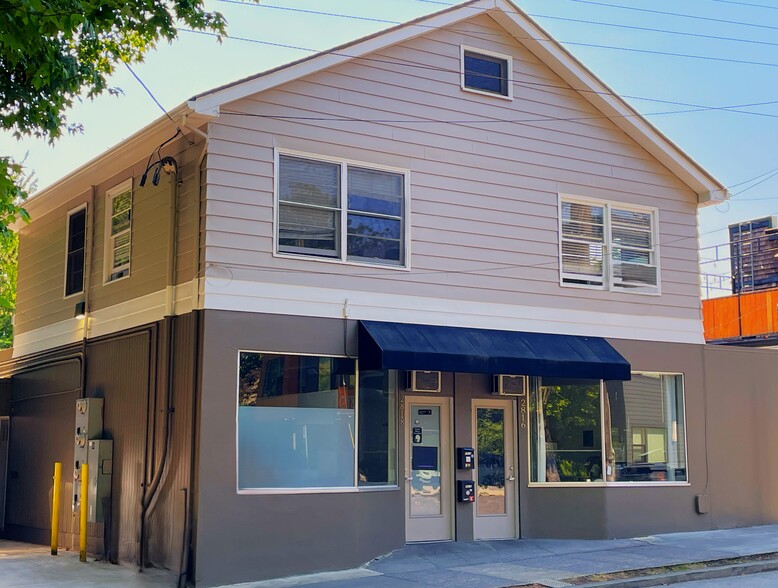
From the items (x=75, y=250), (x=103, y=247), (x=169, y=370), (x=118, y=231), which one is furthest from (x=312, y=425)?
(x=75, y=250)

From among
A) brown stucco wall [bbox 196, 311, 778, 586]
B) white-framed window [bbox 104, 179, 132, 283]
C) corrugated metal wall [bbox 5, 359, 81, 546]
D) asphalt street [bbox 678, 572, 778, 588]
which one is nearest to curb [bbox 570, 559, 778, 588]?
asphalt street [bbox 678, 572, 778, 588]

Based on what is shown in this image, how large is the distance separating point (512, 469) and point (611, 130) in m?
6.08

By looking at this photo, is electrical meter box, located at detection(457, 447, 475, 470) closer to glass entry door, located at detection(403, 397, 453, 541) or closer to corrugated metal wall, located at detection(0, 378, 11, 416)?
glass entry door, located at detection(403, 397, 453, 541)

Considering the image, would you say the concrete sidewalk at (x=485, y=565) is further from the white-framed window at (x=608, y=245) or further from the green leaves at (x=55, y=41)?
the green leaves at (x=55, y=41)

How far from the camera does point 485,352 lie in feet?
44.7

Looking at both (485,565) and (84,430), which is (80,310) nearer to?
(84,430)

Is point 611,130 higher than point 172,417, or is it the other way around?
point 611,130

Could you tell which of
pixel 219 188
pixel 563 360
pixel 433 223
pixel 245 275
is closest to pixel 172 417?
pixel 245 275

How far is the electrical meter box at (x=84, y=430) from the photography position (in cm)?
1459

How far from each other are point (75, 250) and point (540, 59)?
867 cm

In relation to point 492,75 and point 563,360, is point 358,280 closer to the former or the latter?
point 563,360

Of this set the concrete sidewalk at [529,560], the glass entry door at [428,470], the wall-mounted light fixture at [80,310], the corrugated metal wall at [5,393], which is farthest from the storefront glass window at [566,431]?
the corrugated metal wall at [5,393]

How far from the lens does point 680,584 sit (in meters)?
11.7

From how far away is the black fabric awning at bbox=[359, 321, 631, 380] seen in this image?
42.0 feet
